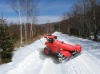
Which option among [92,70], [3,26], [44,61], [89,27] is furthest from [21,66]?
[89,27]

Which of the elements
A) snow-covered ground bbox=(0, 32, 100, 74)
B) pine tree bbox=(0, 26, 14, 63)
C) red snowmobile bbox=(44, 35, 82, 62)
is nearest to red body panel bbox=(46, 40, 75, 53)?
red snowmobile bbox=(44, 35, 82, 62)

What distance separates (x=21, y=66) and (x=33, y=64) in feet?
4.74

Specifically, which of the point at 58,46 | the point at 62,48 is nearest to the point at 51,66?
the point at 62,48

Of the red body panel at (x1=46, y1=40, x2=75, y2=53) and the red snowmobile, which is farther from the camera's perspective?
the red body panel at (x1=46, y1=40, x2=75, y2=53)

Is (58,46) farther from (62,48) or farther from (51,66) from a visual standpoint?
(51,66)

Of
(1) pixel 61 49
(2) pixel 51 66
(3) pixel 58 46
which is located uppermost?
(3) pixel 58 46

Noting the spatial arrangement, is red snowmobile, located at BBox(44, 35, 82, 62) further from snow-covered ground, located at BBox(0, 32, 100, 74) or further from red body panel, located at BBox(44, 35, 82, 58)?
snow-covered ground, located at BBox(0, 32, 100, 74)

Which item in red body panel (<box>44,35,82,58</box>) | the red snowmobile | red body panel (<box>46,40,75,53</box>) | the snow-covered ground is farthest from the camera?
red body panel (<box>46,40,75,53</box>)

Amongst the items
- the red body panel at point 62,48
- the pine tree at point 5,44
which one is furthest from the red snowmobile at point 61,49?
the pine tree at point 5,44

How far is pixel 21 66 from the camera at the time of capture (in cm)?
1053

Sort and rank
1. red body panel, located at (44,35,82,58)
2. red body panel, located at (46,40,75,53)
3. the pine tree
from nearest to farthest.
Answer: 1. red body panel, located at (44,35,82,58)
2. red body panel, located at (46,40,75,53)
3. the pine tree

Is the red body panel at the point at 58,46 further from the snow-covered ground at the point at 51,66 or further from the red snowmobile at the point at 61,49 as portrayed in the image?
the snow-covered ground at the point at 51,66

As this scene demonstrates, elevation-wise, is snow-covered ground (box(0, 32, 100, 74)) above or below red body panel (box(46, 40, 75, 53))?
below

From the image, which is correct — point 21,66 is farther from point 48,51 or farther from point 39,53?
point 39,53
